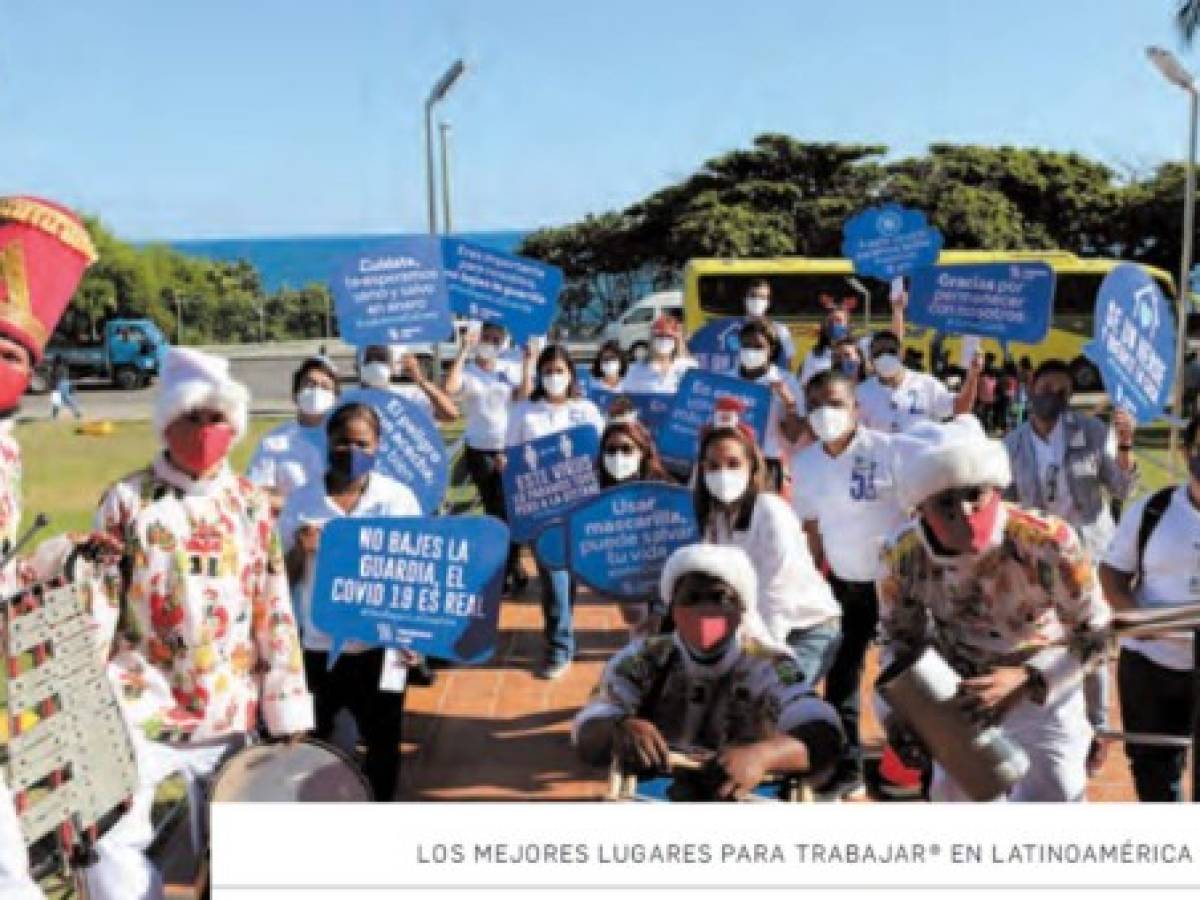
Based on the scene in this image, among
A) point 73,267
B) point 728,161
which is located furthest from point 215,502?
point 728,161

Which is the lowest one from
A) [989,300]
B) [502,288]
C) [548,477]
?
[548,477]

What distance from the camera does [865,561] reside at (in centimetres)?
432

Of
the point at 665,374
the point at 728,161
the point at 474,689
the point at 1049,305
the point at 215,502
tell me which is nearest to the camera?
the point at 215,502

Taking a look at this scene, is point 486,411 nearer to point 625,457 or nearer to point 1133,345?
point 625,457

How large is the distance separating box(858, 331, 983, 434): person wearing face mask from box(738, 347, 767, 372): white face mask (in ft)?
1.56

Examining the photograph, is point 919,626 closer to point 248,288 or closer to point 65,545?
point 65,545

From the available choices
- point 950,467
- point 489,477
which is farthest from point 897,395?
point 950,467

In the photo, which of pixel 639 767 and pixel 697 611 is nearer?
pixel 639 767

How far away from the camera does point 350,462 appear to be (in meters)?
3.77

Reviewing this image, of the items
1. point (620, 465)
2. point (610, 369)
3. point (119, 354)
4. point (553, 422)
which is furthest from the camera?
point (119, 354)

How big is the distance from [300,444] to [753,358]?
2.36m

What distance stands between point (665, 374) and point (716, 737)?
14.8 ft

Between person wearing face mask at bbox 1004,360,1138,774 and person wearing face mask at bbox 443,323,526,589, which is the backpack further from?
person wearing face mask at bbox 443,323,526,589

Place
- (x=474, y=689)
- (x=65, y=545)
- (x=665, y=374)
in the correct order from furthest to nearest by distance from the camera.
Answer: (x=665, y=374)
(x=474, y=689)
(x=65, y=545)
